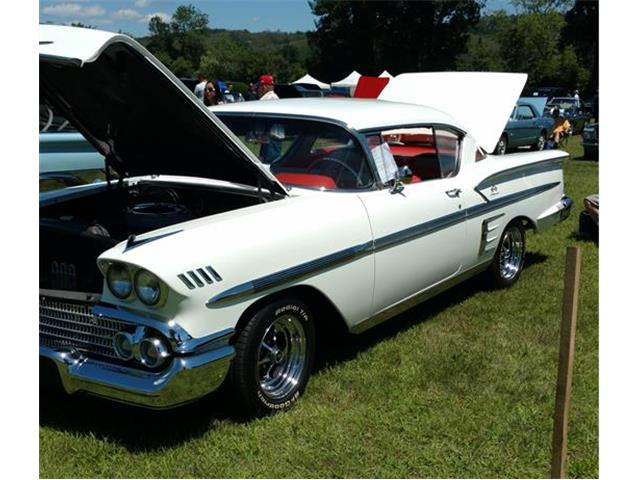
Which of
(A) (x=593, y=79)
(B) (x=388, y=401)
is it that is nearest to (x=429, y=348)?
(B) (x=388, y=401)

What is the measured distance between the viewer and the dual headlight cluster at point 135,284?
2.90m

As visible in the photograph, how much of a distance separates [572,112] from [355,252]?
77.0ft

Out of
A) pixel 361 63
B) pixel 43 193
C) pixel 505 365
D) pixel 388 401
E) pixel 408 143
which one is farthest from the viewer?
pixel 361 63

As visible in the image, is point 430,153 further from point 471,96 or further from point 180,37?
point 180,37

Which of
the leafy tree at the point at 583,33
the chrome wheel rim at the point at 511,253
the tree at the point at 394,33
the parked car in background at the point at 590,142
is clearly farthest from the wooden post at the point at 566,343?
the leafy tree at the point at 583,33

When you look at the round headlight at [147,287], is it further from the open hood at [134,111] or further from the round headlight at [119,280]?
the open hood at [134,111]

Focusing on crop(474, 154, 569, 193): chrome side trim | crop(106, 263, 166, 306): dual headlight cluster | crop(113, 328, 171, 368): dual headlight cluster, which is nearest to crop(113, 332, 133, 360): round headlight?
crop(113, 328, 171, 368): dual headlight cluster

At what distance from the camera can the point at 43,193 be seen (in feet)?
14.7

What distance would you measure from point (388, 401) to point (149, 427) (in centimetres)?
118

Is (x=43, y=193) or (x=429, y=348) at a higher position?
(x=43, y=193)

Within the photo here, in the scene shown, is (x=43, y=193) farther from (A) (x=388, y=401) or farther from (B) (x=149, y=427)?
(A) (x=388, y=401)

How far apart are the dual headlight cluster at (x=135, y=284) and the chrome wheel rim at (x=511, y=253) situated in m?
3.38

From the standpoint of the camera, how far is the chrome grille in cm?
306

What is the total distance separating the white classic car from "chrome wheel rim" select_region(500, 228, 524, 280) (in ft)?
0.30
